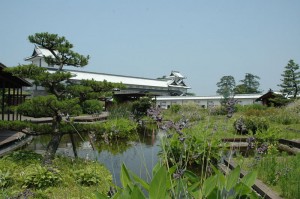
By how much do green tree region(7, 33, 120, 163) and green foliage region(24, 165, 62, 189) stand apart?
3.59 ft

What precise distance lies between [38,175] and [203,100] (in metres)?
39.1

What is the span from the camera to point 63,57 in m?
6.74

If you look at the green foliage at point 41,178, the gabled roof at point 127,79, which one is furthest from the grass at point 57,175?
the gabled roof at point 127,79

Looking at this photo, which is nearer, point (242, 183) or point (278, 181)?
point (242, 183)

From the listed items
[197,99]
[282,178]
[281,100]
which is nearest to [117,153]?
[282,178]

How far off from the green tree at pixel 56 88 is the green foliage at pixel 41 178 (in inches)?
43.0

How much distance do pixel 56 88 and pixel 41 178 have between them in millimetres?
2660

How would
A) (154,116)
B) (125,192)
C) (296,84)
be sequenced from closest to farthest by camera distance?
(125,192)
(154,116)
(296,84)

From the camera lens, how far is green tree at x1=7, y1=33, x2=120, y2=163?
618 centimetres

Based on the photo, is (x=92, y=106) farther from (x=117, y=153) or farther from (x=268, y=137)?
(x=268, y=137)

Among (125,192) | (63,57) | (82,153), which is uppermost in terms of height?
(63,57)

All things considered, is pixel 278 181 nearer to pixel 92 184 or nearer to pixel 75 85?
pixel 92 184

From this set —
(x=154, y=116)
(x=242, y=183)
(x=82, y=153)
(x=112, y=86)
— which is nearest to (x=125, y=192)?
(x=154, y=116)

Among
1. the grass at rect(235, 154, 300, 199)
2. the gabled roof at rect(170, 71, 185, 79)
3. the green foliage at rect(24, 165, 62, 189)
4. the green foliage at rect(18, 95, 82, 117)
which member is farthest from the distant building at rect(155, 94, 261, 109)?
the green foliage at rect(24, 165, 62, 189)
